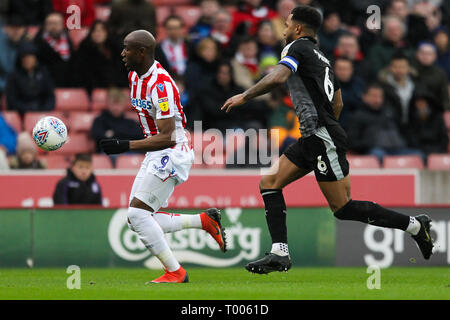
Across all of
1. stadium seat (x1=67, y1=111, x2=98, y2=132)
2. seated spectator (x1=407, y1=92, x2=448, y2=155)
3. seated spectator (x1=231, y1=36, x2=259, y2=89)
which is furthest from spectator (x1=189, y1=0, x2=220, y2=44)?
seated spectator (x1=407, y1=92, x2=448, y2=155)

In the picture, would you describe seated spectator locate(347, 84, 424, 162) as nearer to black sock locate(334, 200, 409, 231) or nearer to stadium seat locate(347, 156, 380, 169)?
stadium seat locate(347, 156, 380, 169)

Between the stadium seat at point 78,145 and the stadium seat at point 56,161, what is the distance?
0.16 m

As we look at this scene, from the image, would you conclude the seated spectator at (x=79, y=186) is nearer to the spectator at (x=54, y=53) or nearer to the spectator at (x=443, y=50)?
the spectator at (x=54, y=53)

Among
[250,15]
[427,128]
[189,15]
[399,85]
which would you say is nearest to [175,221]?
[427,128]

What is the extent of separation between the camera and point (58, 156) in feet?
47.8

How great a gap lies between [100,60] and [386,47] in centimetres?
491

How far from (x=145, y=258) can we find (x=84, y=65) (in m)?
4.33

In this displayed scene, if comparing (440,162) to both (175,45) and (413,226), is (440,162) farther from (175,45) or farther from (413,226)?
(413,226)

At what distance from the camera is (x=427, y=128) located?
15.6m

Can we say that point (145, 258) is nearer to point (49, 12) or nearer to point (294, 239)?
point (294, 239)

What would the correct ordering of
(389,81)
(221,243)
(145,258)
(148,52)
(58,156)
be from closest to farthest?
(148,52) < (221,243) < (145,258) < (58,156) < (389,81)

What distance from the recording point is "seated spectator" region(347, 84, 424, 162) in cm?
1504

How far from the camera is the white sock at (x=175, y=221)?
30.0 feet

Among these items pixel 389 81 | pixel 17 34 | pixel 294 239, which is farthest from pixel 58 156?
pixel 389 81
